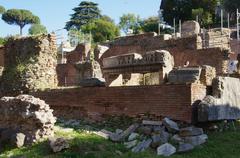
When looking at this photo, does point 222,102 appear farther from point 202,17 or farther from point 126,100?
point 202,17

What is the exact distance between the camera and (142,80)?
51.3 ft

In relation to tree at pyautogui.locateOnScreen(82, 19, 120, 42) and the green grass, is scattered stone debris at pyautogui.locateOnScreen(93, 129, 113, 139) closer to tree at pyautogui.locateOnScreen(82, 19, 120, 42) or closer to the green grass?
the green grass

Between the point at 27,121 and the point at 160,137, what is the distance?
9.29 feet

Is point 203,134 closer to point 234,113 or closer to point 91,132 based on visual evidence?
point 234,113

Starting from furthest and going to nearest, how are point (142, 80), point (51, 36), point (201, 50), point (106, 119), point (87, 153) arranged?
1. point (201, 50)
2. point (142, 80)
3. point (51, 36)
4. point (106, 119)
5. point (87, 153)

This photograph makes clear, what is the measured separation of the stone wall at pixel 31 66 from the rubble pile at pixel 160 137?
4099 mm

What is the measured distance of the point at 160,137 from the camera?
994cm

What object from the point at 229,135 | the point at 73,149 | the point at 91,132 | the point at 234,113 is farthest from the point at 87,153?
the point at 234,113

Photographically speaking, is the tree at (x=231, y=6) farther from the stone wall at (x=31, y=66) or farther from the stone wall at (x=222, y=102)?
the stone wall at (x=222, y=102)

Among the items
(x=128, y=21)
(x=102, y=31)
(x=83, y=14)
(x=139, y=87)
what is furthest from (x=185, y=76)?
(x=83, y=14)

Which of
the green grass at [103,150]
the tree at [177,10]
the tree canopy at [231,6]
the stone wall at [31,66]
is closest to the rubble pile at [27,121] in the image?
the green grass at [103,150]

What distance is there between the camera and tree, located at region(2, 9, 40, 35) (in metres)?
71.8

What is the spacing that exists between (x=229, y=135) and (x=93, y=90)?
3745 mm

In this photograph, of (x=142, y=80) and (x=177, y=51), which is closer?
(x=142, y=80)
